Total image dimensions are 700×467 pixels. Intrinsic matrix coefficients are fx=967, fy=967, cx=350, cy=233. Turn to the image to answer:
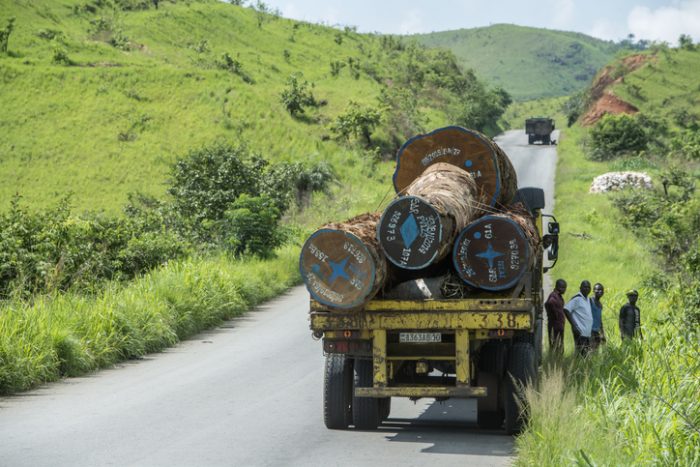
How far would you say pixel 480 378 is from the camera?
10.8 m

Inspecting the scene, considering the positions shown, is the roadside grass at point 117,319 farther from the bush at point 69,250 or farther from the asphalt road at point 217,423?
the bush at point 69,250

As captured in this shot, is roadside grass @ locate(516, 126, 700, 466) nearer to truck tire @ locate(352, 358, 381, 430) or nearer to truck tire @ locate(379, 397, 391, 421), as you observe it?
truck tire @ locate(352, 358, 381, 430)

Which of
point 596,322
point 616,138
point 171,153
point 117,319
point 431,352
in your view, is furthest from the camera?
point 616,138

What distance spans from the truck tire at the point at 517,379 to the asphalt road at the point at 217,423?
0.68 feet

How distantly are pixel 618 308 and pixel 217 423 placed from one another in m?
10.8

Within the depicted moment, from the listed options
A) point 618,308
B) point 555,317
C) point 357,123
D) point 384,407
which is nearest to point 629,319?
point 555,317

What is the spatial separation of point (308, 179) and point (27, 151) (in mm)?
17642

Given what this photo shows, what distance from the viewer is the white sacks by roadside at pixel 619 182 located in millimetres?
43125

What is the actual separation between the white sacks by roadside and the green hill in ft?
35.4

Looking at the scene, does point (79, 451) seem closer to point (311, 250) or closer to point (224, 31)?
point (311, 250)

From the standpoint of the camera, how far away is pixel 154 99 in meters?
58.6

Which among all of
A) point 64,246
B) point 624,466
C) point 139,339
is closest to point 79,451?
point 624,466

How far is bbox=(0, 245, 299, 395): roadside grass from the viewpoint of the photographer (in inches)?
504

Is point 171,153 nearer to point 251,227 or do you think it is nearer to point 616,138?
point 251,227
